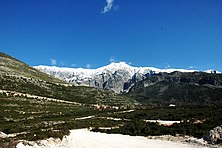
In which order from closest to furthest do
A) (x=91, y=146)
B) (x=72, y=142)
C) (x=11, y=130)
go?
1. (x=91, y=146)
2. (x=72, y=142)
3. (x=11, y=130)

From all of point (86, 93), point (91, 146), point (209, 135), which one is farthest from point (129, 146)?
point (86, 93)

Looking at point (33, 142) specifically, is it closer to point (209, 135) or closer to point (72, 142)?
point (72, 142)

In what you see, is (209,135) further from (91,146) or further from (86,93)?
(86,93)

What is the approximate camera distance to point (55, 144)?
29.7m

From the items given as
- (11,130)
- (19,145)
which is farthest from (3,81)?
(19,145)

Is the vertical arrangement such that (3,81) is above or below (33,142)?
above

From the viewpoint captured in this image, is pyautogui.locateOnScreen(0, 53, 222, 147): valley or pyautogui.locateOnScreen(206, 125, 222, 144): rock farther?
pyautogui.locateOnScreen(0, 53, 222, 147): valley

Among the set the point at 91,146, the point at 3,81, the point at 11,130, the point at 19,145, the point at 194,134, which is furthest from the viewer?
the point at 3,81

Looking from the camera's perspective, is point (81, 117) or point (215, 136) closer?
point (215, 136)

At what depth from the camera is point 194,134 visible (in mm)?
34594

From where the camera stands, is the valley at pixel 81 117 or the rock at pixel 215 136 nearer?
the rock at pixel 215 136

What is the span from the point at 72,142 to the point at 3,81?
383ft

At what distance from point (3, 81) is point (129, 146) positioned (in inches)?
4779

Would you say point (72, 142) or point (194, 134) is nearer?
point (72, 142)
